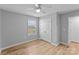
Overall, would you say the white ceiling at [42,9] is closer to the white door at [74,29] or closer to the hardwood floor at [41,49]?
the white door at [74,29]

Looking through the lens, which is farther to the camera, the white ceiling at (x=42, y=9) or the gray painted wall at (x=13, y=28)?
the gray painted wall at (x=13, y=28)

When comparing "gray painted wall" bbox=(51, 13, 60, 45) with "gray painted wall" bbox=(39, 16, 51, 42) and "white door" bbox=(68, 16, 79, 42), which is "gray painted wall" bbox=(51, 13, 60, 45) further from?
"white door" bbox=(68, 16, 79, 42)

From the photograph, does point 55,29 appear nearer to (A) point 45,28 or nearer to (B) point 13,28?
(A) point 45,28

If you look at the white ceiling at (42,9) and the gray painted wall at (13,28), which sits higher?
the white ceiling at (42,9)

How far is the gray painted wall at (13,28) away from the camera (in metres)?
1.51

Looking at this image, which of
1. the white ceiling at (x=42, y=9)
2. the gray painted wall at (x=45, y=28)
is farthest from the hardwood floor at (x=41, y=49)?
the white ceiling at (x=42, y=9)

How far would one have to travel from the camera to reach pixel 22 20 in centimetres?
168

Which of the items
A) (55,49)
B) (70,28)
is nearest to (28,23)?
(55,49)

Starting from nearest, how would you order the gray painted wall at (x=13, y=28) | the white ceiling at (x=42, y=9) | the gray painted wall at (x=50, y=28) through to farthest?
the white ceiling at (x=42, y=9)
the gray painted wall at (x=13, y=28)
the gray painted wall at (x=50, y=28)

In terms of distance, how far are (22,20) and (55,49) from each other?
2.69 feet

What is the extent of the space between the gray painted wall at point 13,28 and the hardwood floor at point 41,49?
0.12m

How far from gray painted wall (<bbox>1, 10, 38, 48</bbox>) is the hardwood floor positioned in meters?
0.12

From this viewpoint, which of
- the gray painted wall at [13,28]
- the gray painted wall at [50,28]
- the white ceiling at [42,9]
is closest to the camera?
the white ceiling at [42,9]

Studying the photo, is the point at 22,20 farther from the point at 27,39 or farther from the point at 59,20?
the point at 59,20
